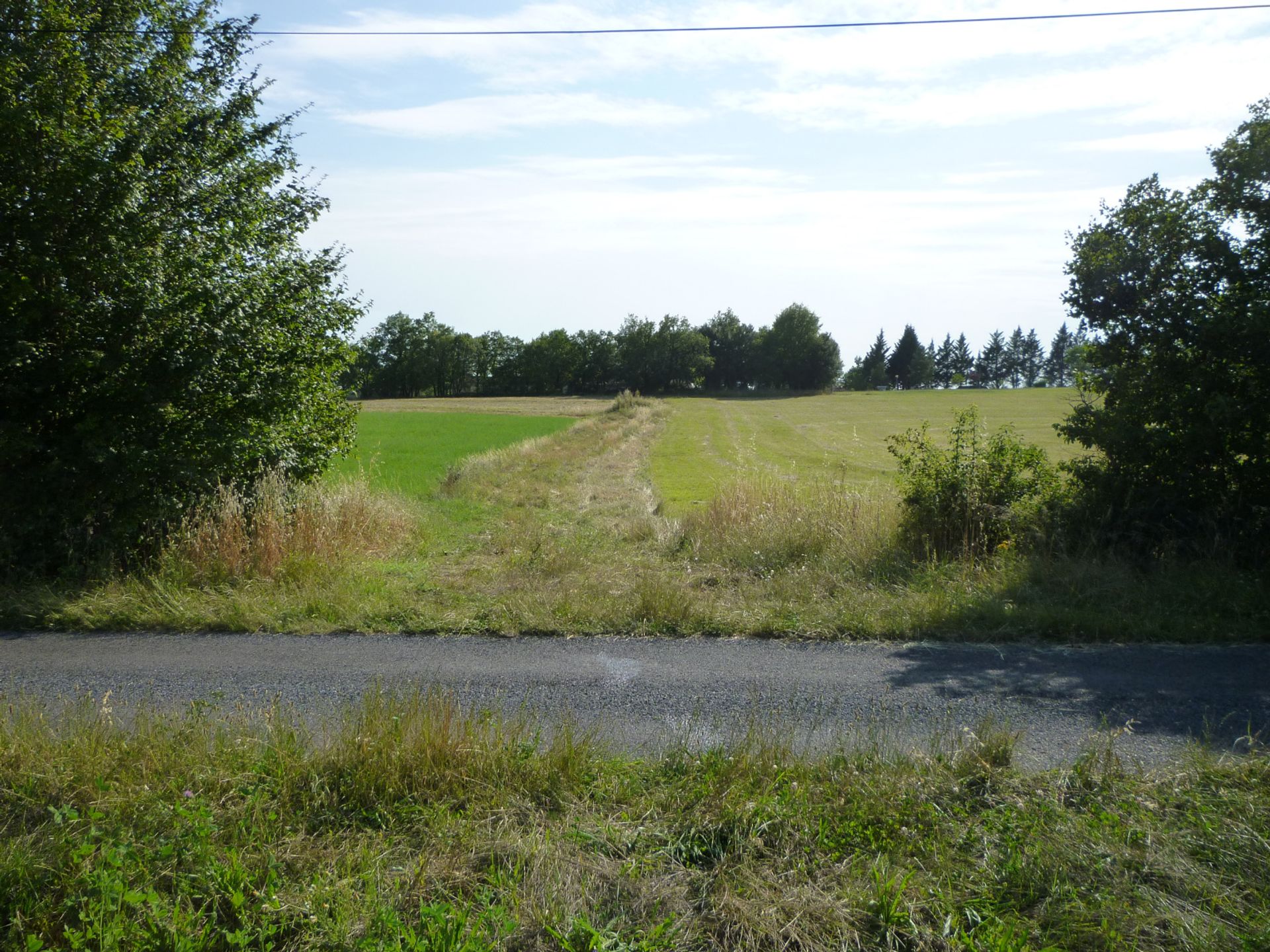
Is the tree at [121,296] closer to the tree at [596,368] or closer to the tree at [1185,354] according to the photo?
the tree at [1185,354]

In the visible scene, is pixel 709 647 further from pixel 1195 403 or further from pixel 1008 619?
pixel 1195 403

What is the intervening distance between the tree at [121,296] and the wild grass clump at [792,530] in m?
5.83

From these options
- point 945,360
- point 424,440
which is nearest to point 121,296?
point 424,440

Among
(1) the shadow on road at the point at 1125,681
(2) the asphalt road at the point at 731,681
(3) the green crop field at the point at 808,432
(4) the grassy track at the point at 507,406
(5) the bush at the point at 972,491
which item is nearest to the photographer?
(2) the asphalt road at the point at 731,681

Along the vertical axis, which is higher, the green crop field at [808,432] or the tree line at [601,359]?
the tree line at [601,359]

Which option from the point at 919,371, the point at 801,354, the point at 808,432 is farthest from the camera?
the point at 919,371

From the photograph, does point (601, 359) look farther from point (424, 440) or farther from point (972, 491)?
point (972, 491)

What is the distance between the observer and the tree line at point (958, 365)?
121 metres

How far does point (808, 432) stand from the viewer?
174 feet

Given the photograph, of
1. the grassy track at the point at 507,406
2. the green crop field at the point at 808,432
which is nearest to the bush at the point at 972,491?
the green crop field at the point at 808,432

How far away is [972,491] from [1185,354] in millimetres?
2761

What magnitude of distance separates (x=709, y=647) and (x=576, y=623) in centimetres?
123

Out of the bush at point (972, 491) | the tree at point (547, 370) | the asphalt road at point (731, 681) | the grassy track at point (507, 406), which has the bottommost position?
the asphalt road at point (731, 681)

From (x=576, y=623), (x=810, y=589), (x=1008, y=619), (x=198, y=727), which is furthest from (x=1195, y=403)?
(x=198, y=727)
